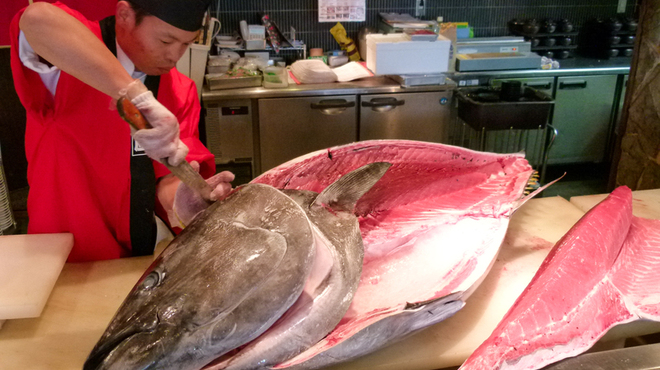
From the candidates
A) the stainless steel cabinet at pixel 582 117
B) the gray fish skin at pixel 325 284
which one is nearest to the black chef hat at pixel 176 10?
the gray fish skin at pixel 325 284

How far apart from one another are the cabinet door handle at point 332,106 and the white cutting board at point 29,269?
10.1 ft

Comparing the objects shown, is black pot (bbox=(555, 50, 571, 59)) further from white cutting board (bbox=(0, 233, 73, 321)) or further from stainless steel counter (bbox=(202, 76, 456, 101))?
white cutting board (bbox=(0, 233, 73, 321))

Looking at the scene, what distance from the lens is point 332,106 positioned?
477 cm

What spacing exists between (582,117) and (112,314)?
16.5 feet

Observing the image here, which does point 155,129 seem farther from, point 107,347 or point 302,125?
point 302,125

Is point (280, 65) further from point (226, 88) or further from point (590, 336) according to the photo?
point (590, 336)

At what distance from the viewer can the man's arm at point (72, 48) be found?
142cm

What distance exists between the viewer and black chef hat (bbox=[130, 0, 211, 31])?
1.58 meters

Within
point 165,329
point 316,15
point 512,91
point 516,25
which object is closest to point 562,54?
point 516,25

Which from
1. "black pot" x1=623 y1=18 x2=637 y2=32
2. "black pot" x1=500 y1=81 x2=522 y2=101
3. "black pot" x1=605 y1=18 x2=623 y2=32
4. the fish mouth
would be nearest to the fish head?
Result: the fish mouth

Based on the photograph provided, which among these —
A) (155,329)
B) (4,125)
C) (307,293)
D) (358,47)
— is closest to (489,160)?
(307,293)

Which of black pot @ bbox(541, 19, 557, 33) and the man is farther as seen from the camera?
black pot @ bbox(541, 19, 557, 33)

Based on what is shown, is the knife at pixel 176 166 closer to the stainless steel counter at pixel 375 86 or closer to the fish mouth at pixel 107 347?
the fish mouth at pixel 107 347

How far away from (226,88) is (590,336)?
3819mm
